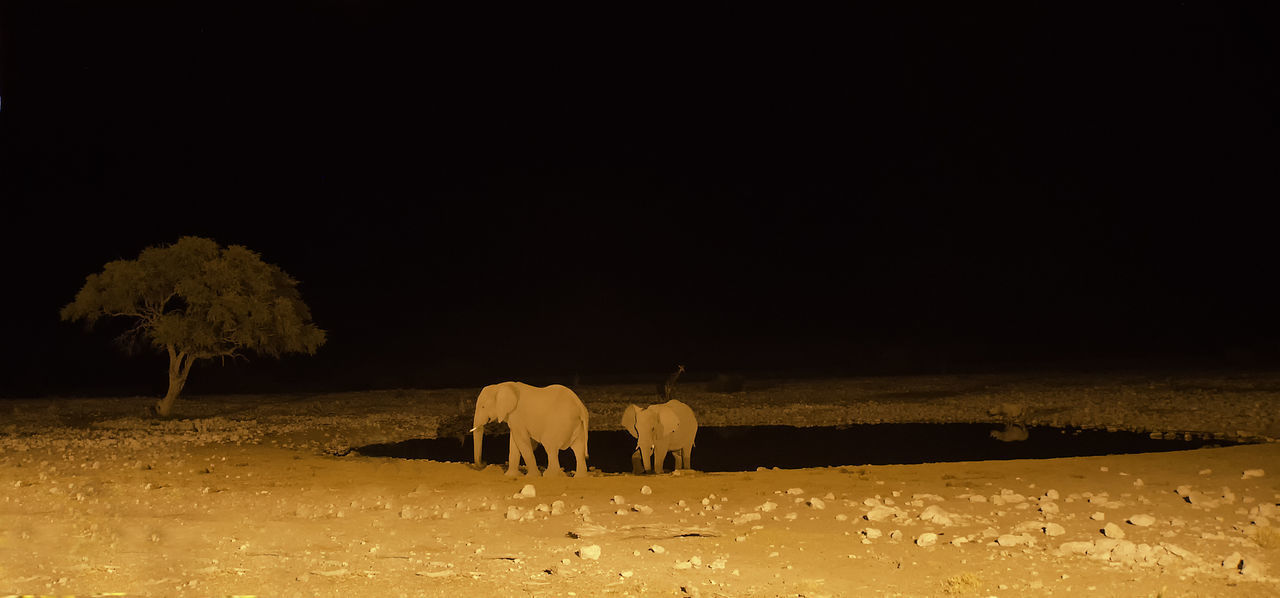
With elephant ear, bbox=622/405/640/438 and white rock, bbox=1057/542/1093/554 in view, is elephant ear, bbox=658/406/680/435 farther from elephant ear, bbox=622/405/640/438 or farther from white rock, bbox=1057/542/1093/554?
white rock, bbox=1057/542/1093/554

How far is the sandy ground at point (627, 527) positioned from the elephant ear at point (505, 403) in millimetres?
871

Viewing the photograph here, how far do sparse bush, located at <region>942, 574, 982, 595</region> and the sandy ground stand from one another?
0.02 meters

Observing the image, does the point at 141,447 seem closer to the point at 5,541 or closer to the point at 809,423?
the point at 5,541

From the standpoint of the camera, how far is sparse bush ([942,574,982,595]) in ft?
23.9

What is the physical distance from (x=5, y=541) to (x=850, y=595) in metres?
7.24

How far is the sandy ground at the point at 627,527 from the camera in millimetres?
7656

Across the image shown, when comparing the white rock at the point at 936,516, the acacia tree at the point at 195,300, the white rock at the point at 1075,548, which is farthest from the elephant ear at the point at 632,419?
the acacia tree at the point at 195,300

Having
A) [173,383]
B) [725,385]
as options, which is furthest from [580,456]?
[725,385]

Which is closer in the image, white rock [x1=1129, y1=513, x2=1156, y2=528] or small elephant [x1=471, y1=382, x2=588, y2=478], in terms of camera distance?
white rock [x1=1129, y1=513, x2=1156, y2=528]

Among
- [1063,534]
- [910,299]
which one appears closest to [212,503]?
[1063,534]

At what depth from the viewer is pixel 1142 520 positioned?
370 inches

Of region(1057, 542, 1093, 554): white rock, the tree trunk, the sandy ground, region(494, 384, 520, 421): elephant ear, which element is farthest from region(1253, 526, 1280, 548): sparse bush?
the tree trunk

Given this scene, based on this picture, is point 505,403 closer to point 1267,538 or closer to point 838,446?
point 838,446

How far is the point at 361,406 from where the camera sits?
31062mm
